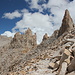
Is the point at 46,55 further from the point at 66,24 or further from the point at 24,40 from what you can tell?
the point at 24,40

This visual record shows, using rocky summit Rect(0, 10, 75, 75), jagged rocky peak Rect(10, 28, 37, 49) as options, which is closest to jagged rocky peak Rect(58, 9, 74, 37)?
rocky summit Rect(0, 10, 75, 75)

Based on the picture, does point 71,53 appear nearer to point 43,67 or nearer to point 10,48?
point 43,67

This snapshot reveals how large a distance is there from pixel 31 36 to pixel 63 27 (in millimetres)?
47040

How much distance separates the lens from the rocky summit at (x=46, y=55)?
9.92 metres

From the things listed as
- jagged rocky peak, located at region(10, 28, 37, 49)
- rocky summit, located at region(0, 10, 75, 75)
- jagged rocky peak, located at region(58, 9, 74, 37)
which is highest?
jagged rocky peak, located at region(10, 28, 37, 49)

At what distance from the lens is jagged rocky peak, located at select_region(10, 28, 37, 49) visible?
71.9 m

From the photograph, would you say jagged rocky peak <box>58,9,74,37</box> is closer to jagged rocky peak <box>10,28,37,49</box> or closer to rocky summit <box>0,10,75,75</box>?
rocky summit <box>0,10,75,75</box>

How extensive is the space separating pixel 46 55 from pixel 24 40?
6038 cm

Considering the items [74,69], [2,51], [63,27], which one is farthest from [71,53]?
[2,51]

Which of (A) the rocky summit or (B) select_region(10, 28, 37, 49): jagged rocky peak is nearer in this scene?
(A) the rocky summit

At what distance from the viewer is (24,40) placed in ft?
246

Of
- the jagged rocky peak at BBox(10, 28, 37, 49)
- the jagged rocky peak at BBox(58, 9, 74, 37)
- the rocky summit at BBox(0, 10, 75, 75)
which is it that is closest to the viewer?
the rocky summit at BBox(0, 10, 75, 75)

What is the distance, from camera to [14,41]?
75.4 meters

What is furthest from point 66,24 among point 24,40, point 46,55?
point 24,40
